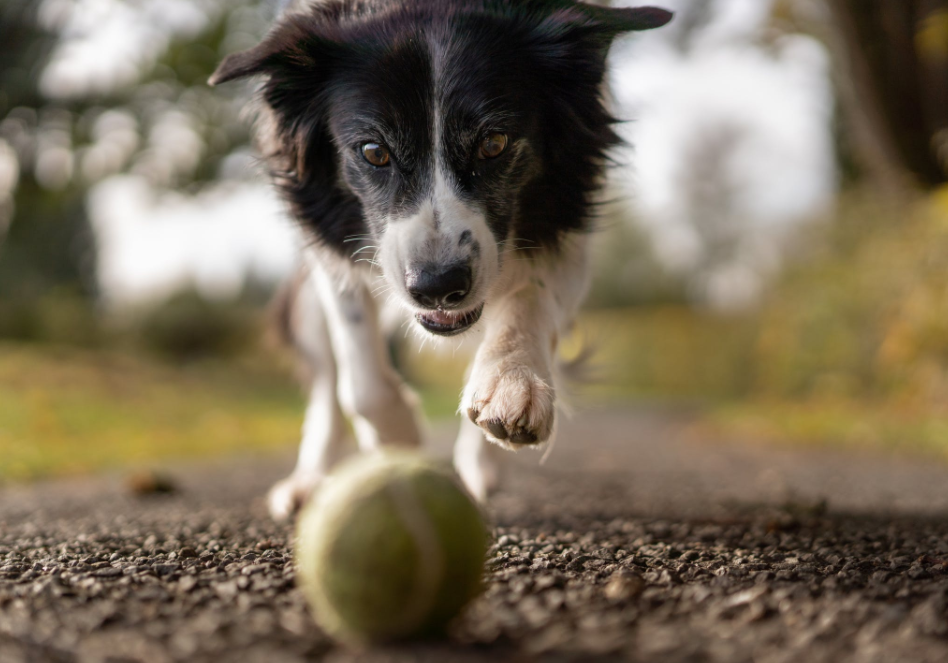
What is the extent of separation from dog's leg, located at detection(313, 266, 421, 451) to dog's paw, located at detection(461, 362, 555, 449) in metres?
0.93

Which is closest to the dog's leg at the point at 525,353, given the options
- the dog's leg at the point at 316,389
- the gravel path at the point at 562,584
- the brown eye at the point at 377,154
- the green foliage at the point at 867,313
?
the gravel path at the point at 562,584

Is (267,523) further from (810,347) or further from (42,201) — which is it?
(42,201)

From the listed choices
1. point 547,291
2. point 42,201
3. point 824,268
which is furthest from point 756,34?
point 42,201

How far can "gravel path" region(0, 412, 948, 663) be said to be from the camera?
4.80ft

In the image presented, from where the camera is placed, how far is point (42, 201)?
586 inches

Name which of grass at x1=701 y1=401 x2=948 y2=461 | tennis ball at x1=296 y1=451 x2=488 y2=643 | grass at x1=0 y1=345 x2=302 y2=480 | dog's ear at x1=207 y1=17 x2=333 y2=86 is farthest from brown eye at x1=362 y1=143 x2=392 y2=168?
grass at x1=701 y1=401 x2=948 y2=461

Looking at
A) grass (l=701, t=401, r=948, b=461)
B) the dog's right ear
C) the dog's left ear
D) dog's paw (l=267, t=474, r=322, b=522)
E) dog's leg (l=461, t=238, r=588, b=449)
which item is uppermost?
the dog's left ear

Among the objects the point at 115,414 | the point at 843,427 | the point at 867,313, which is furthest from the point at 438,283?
the point at 867,313

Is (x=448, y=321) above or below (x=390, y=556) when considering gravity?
above

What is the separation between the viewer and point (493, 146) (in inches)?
105

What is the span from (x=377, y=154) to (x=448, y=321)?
647 millimetres

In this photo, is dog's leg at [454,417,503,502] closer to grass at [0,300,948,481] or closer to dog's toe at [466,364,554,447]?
grass at [0,300,948,481]

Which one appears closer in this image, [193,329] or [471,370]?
[471,370]

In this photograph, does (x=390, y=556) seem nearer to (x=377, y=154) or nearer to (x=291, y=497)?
(x=377, y=154)
